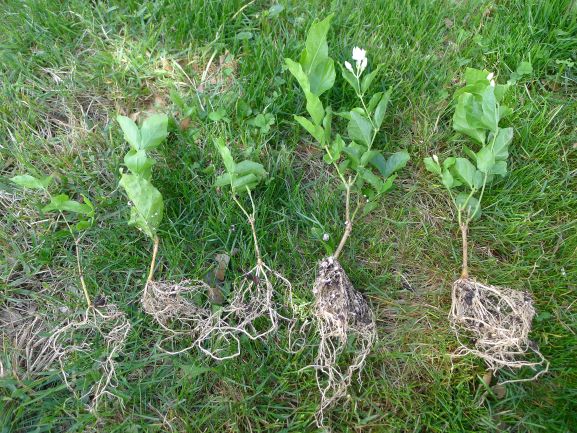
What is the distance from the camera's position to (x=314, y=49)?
230 cm

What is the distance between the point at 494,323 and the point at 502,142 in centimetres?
72

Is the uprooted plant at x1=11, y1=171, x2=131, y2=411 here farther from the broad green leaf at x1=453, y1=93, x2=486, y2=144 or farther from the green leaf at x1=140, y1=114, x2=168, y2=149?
the broad green leaf at x1=453, y1=93, x2=486, y2=144

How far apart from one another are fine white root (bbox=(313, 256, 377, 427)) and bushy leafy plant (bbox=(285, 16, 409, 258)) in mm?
125

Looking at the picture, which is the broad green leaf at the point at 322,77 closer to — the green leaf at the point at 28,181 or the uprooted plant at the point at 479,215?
the uprooted plant at the point at 479,215

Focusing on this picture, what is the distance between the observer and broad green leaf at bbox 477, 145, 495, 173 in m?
2.17

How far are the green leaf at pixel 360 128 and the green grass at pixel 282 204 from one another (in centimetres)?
18

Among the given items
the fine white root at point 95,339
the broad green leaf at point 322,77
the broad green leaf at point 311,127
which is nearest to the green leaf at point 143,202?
the fine white root at point 95,339

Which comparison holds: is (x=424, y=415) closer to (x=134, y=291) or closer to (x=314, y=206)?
(x=314, y=206)

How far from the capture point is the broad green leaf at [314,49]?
2285mm

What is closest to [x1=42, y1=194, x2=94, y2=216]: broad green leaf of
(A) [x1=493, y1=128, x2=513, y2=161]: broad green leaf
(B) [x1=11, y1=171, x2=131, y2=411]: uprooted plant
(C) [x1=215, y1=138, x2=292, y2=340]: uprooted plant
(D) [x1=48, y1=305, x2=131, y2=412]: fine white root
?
(B) [x1=11, y1=171, x2=131, y2=411]: uprooted plant

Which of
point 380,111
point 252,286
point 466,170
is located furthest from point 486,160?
point 252,286

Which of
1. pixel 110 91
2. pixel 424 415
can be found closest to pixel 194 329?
pixel 424 415

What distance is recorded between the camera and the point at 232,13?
8.75 feet

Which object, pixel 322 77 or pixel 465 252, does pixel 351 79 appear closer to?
pixel 322 77
